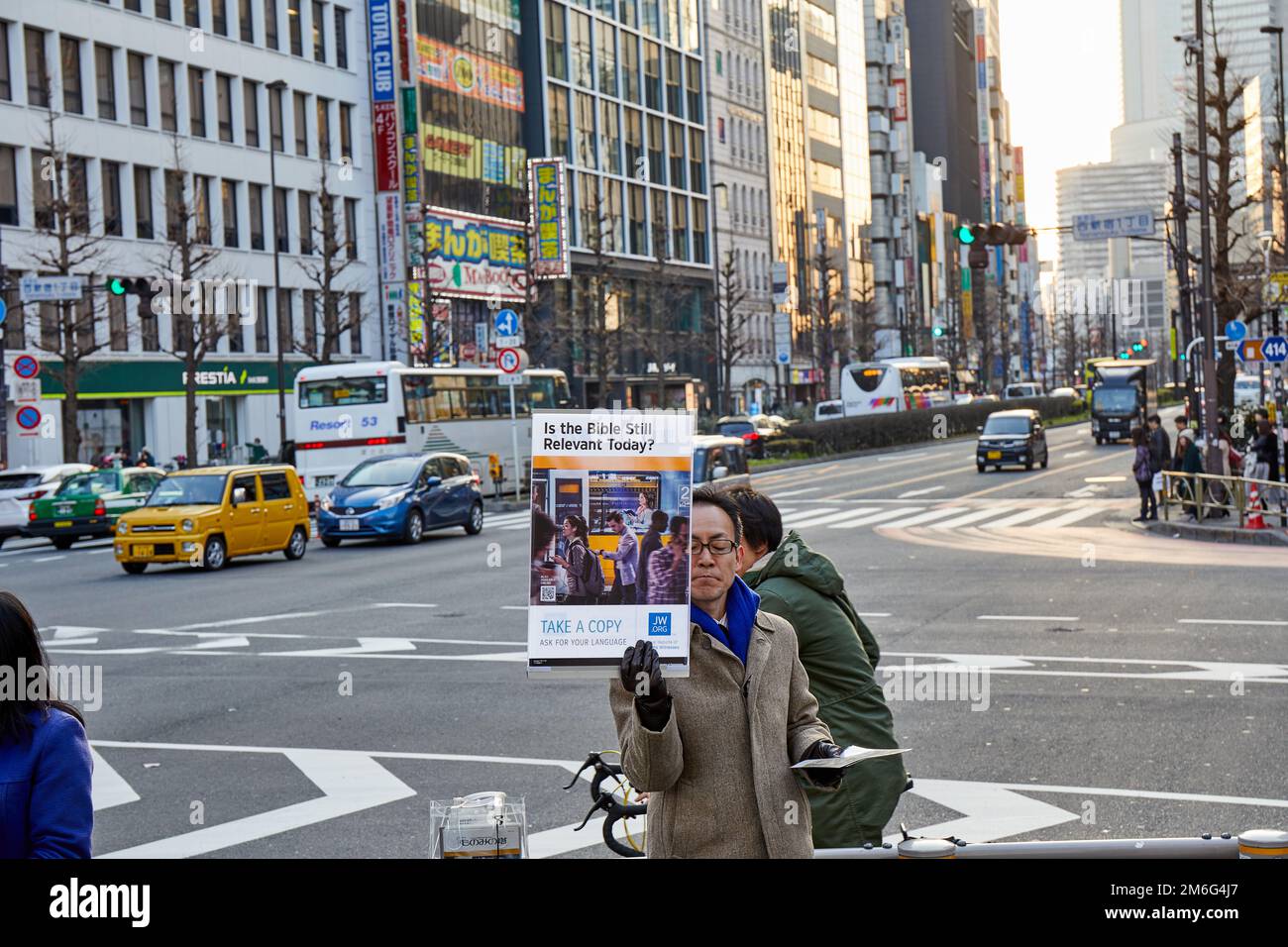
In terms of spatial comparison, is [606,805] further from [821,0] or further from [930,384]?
[821,0]

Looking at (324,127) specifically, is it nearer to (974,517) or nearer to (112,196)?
(112,196)

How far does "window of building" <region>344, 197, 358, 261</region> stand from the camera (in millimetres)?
70812

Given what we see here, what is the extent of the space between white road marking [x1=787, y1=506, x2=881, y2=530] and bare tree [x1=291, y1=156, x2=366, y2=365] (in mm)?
28603

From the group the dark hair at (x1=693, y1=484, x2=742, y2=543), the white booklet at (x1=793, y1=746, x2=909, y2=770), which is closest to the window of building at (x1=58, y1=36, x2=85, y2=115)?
the dark hair at (x1=693, y1=484, x2=742, y2=543)

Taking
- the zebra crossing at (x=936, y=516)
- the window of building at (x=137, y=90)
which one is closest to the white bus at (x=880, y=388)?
the window of building at (x=137, y=90)

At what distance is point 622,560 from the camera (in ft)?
12.4

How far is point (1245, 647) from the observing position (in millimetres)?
15602

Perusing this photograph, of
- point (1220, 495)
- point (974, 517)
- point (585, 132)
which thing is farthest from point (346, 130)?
point (1220, 495)

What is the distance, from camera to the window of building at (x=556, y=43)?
273 feet

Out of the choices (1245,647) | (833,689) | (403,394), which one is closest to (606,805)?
(833,689)

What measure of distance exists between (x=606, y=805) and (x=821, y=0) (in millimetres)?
132671

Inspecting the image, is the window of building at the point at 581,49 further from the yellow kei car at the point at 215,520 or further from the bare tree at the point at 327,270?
the yellow kei car at the point at 215,520

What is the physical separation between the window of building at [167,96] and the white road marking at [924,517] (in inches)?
1411

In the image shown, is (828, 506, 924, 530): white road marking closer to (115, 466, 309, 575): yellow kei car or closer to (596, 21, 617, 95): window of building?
(115, 466, 309, 575): yellow kei car
